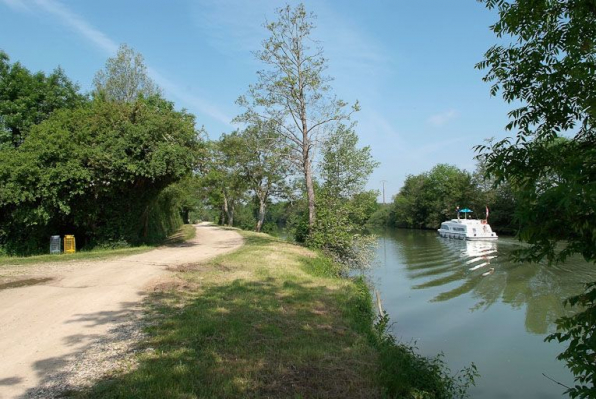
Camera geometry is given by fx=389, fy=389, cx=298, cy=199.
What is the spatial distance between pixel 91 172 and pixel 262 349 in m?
13.9

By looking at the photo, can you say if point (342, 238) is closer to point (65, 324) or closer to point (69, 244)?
point (69, 244)

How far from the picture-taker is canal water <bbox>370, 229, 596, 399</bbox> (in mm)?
8078

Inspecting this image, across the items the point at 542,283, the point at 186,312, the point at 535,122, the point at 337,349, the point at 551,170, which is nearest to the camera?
the point at 551,170

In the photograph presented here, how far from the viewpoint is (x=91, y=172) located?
1656 cm

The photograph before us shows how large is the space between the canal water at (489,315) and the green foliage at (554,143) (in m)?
0.84

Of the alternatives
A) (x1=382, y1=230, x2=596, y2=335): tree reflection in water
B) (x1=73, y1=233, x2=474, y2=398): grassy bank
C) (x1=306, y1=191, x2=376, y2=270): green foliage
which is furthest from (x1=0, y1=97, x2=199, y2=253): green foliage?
(x1=382, y1=230, x2=596, y2=335): tree reflection in water

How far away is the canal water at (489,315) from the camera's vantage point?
8078mm

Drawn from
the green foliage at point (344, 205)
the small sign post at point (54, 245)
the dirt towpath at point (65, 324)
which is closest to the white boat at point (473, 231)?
the green foliage at point (344, 205)

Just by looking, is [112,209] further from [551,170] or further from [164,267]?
[551,170]

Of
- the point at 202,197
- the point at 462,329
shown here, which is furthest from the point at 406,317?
the point at 202,197

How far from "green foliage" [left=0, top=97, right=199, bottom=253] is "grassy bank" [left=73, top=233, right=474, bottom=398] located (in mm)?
8663

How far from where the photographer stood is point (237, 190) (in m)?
46.0

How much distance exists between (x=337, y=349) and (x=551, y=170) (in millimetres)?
4250

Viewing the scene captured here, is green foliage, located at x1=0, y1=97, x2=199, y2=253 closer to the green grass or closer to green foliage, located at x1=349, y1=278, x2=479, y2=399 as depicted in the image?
the green grass
